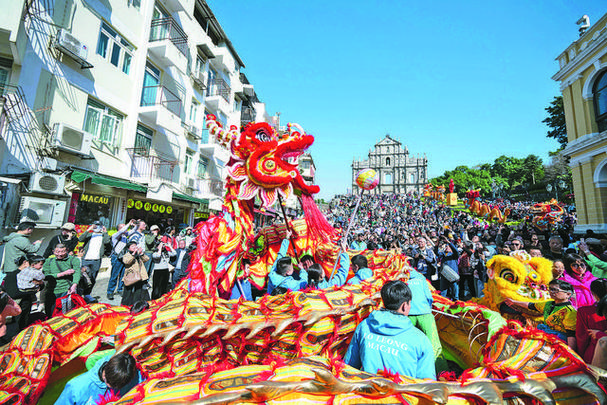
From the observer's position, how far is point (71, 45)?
7.86 m

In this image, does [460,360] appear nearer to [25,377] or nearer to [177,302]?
[177,302]

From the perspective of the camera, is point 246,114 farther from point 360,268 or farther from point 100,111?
point 360,268

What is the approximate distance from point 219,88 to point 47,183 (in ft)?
41.3

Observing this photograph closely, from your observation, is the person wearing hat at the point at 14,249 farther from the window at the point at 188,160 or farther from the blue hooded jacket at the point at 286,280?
the window at the point at 188,160

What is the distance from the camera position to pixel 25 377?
7.06ft

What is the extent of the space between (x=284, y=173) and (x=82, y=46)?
863cm

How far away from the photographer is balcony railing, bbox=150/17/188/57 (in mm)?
11805

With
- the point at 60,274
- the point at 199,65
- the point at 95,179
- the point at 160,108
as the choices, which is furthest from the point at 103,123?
the point at 199,65

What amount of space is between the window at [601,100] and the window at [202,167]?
1848cm

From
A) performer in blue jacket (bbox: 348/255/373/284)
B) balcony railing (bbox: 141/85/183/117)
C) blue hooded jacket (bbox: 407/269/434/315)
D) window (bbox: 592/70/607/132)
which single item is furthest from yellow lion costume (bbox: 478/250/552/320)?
window (bbox: 592/70/607/132)

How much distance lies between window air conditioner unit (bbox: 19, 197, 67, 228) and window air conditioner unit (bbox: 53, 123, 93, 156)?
58.1 inches

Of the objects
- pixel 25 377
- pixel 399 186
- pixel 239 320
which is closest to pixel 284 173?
pixel 239 320

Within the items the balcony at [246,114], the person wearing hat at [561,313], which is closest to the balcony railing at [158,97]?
the balcony at [246,114]

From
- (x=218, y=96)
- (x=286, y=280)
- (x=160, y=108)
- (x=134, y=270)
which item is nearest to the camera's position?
(x=286, y=280)
